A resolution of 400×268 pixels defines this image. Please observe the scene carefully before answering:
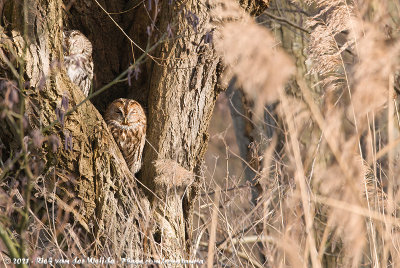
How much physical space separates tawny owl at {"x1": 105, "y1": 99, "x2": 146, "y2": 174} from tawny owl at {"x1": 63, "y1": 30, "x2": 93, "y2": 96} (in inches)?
10.0

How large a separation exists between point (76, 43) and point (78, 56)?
10 cm

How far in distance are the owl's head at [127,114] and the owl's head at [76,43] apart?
0.39 meters

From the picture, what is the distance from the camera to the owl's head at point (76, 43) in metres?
3.56

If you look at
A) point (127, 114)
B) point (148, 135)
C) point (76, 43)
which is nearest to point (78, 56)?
point (76, 43)

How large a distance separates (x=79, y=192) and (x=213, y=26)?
121cm

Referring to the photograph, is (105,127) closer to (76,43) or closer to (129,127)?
(129,127)

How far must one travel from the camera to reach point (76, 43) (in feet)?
11.9

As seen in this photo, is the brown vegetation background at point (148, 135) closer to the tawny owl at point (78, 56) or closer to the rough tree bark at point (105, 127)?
the rough tree bark at point (105, 127)

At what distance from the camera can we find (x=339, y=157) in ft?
6.70

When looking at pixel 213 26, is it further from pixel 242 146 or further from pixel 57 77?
pixel 242 146

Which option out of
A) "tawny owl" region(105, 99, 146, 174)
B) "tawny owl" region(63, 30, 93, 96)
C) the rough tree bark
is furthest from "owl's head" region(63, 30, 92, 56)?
"tawny owl" region(105, 99, 146, 174)

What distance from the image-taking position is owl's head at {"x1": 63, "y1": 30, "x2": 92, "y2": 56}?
11.7ft

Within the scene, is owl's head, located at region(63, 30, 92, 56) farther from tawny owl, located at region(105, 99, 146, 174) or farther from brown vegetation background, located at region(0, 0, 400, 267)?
tawny owl, located at region(105, 99, 146, 174)

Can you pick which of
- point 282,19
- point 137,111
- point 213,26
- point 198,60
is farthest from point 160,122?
point 282,19
